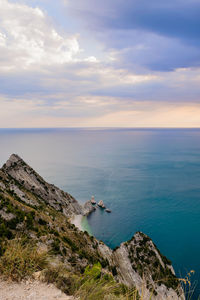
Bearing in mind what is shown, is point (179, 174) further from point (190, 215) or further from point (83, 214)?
point (83, 214)

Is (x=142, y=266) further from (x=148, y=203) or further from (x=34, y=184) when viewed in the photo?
(x=148, y=203)

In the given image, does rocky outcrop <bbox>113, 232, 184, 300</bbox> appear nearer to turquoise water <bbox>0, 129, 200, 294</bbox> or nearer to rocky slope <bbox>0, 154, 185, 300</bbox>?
rocky slope <bbox>0, 154, 185, 300</bbox>

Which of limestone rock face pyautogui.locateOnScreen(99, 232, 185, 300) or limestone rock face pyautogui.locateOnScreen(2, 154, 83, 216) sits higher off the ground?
limestone rock face pyautogui.locateOnScreen(2, 154, 83, 216)

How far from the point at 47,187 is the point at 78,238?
69.6 ft

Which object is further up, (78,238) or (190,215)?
(78,238)

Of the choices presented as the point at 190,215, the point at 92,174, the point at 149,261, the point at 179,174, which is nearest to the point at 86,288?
the point at 149,261

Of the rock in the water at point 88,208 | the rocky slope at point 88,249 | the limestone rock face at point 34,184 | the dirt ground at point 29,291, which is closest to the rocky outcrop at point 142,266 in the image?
the rocky slope at point 88,249

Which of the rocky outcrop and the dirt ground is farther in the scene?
the rocky outcrop

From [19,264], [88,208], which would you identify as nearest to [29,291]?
[19,264]

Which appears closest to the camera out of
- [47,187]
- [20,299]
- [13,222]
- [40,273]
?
[20,299]

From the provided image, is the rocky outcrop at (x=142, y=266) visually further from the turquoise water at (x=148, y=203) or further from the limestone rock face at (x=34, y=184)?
the limestone rock face at (x=34, y=184)

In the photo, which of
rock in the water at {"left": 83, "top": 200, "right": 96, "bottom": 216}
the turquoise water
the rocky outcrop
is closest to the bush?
the rocky outcrop

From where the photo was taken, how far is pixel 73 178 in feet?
286

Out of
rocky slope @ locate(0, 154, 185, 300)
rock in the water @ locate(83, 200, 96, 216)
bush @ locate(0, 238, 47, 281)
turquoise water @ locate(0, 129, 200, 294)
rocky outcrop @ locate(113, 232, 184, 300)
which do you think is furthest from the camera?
rock in the water @ locate(83, 200, 96, 216)
